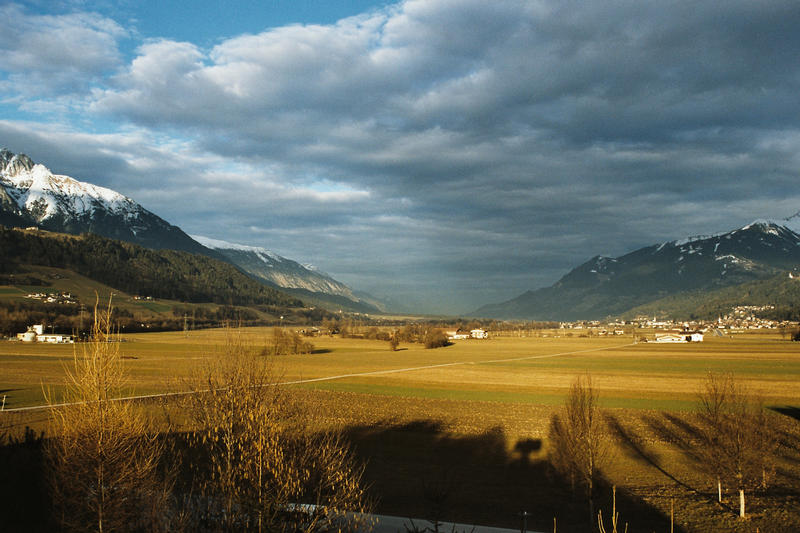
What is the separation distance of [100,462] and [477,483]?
65.4 feet

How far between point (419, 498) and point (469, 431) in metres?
15.7

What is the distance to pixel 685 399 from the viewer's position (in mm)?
55875

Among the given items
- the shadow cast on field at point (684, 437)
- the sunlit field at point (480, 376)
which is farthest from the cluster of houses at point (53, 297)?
the shadow cast on field at point (684, 437)

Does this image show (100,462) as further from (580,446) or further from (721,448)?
(721,448)

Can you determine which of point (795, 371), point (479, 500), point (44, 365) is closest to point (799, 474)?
point (479, 500)

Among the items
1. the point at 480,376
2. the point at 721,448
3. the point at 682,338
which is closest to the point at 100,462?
the point at 721,448

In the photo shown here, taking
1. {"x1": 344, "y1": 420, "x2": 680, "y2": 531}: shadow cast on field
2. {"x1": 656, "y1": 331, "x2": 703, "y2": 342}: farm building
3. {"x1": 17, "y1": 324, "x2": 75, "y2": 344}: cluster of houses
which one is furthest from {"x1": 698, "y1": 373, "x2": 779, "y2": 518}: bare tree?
{"x1": 656, "y1": 331, "x2": 703, "y2": 342}: farm building

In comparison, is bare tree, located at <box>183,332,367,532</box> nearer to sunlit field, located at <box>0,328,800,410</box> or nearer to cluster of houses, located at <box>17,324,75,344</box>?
sunlit field, located at <box>0,328,800,410</box>

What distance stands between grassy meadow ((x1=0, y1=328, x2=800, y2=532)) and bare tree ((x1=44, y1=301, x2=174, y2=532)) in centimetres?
185

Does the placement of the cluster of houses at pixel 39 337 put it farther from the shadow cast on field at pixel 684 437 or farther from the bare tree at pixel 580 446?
the bare tree at pixel 580 446

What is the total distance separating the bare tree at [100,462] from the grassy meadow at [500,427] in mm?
1849

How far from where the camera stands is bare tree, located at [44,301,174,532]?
447 inches

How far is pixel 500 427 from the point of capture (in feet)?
134

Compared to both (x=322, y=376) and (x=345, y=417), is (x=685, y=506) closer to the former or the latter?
(x=345, y=417)
